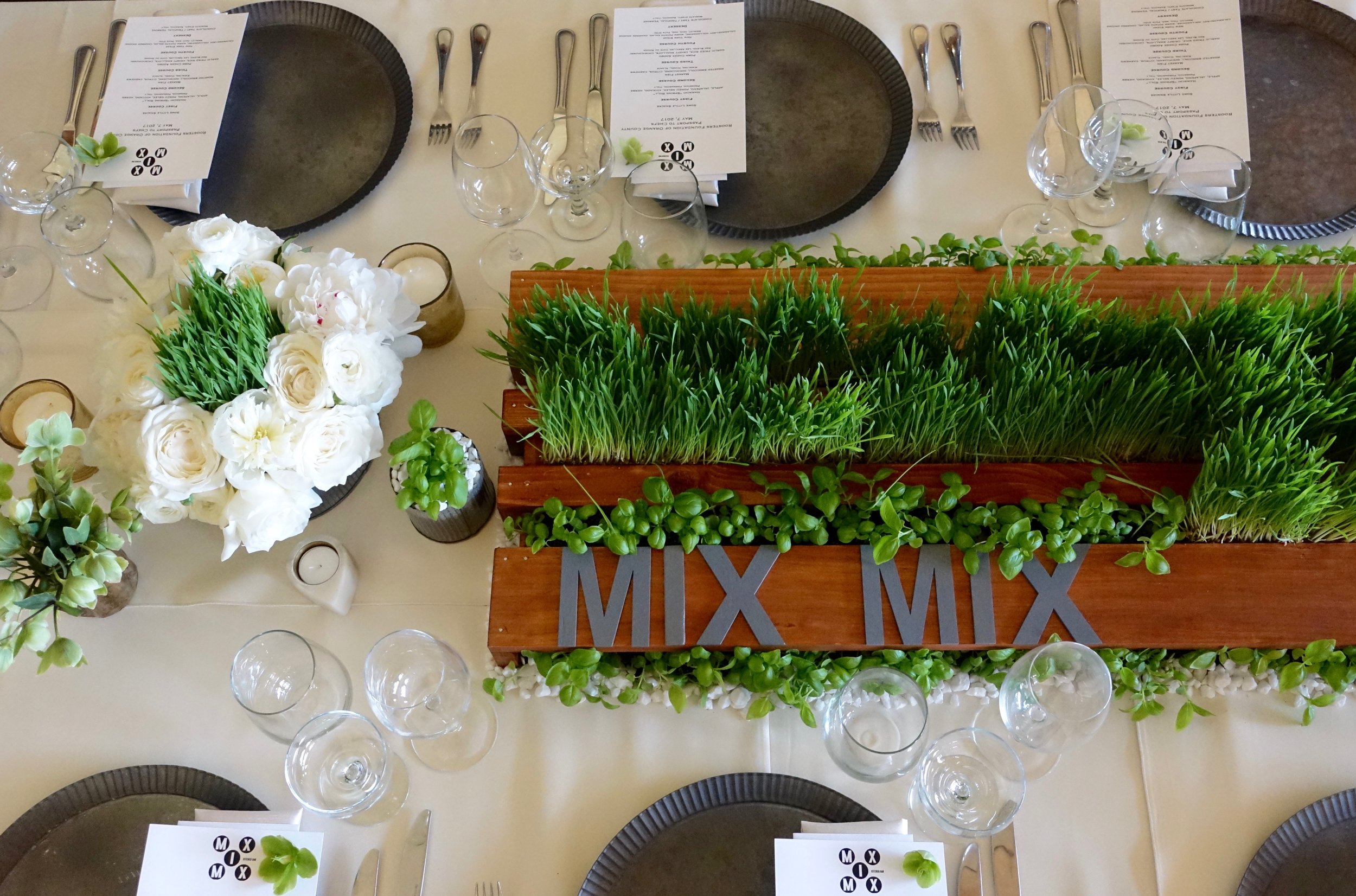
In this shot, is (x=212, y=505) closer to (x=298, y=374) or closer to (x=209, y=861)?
(x=298, y=374)

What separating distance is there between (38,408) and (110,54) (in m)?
0.63

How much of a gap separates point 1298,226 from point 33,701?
1.76 metres

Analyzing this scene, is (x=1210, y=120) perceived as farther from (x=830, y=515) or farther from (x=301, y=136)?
(x=301, y=136)

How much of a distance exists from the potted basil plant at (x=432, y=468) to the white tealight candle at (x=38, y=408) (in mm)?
455

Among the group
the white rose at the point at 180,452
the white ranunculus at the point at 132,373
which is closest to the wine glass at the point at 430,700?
the white rose at the point at 180,452

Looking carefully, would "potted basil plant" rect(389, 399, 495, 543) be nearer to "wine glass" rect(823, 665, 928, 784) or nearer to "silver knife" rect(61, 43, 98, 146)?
"wine glass" rect(823, 665, 928, 784)

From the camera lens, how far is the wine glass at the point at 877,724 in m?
0.88

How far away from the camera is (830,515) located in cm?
95

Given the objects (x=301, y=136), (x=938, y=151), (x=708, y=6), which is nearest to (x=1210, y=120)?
(x=938, y=151)

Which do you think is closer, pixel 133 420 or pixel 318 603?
pixel 133 420

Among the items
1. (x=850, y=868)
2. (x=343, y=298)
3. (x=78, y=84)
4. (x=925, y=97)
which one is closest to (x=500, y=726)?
(x=850, y=868)

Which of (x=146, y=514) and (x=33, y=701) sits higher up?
(x=146, y=514)

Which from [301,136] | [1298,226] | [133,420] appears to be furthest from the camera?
[301,136]

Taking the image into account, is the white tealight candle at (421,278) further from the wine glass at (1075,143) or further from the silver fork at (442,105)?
the wine glass at (1075,143)
